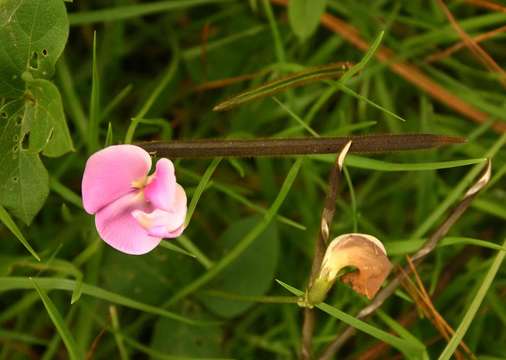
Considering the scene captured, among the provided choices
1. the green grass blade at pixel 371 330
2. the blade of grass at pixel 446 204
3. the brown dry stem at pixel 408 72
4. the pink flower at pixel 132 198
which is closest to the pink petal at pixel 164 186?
the pink flower at pixel 132 198

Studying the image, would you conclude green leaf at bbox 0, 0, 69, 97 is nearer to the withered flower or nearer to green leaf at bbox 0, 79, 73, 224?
green leaf at bbox 0, 79, 73, 224

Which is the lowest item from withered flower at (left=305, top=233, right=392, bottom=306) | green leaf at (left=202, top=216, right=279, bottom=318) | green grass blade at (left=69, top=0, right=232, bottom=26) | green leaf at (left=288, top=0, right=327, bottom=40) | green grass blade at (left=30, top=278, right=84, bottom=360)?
green leaf at (left=202, top=216, right=279, bottom=318)

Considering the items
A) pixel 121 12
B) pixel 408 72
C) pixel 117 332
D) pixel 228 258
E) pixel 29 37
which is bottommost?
pixel 117 332

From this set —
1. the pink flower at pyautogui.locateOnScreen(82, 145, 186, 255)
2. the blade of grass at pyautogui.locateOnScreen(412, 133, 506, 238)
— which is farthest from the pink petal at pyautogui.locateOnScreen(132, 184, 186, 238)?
the blade of grass at pyautogui.locateOnScreen(412, 133, 506, 238)

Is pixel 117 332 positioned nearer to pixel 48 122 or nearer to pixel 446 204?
pixel 48 122

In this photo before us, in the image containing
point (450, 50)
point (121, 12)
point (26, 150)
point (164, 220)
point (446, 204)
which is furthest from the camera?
point (450, 50)

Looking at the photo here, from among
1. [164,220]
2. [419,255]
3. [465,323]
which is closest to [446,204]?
[419,255]

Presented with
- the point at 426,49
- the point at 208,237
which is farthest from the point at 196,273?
the point at 426,49
